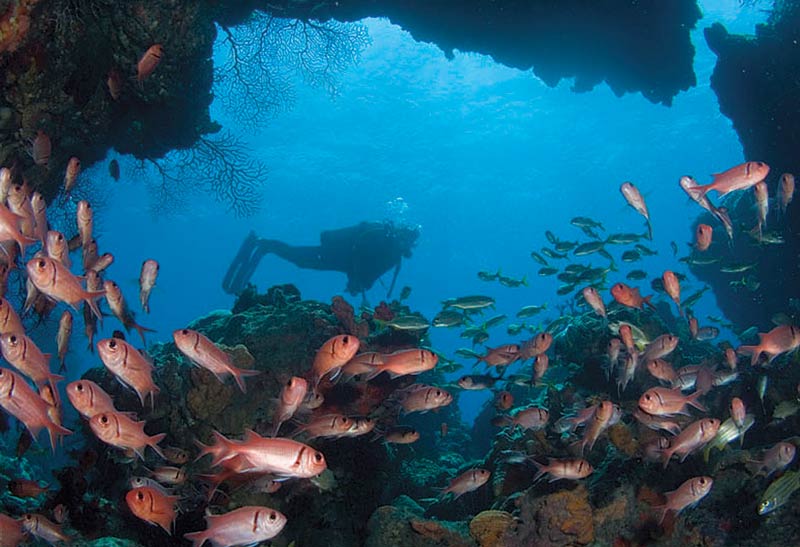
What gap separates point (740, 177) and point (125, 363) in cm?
606

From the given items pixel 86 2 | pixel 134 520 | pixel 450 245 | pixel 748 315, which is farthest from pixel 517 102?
pixel 450 245

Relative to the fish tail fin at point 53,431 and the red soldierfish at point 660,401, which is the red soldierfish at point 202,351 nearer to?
the fish tail fin at point 53,431

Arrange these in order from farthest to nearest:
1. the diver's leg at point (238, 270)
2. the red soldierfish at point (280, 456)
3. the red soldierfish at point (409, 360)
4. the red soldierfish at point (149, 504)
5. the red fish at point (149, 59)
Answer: the diver's leg at point (238, 270)
the red fish at point (149, 59)
the red soldierfish at point (409, 360)
the red soldierfish at point (149, 504)
the red soldierfish at point (280, 456)

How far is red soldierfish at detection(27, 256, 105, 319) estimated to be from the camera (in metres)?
3.64

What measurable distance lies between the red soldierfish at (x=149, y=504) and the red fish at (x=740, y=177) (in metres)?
5.84

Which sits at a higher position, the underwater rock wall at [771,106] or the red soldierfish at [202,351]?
the underwater rock wall at [771,106]

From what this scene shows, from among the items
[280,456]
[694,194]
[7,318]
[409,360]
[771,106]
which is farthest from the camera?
[771,106]

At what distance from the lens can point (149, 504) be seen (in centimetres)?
357

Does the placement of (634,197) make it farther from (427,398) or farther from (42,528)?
(42,528)

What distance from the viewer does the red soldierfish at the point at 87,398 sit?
358cm

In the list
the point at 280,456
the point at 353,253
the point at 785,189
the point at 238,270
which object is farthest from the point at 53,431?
the point at 238,270

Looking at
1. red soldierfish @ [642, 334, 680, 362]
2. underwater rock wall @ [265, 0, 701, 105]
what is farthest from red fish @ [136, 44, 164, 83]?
underwater rock wall @ [265, 0, 701, 105]

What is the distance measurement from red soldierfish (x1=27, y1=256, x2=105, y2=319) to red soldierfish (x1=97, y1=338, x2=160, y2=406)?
537 millimetres

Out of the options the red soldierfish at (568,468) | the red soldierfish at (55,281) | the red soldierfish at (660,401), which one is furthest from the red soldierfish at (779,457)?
the red soldierfish at (55,281)
